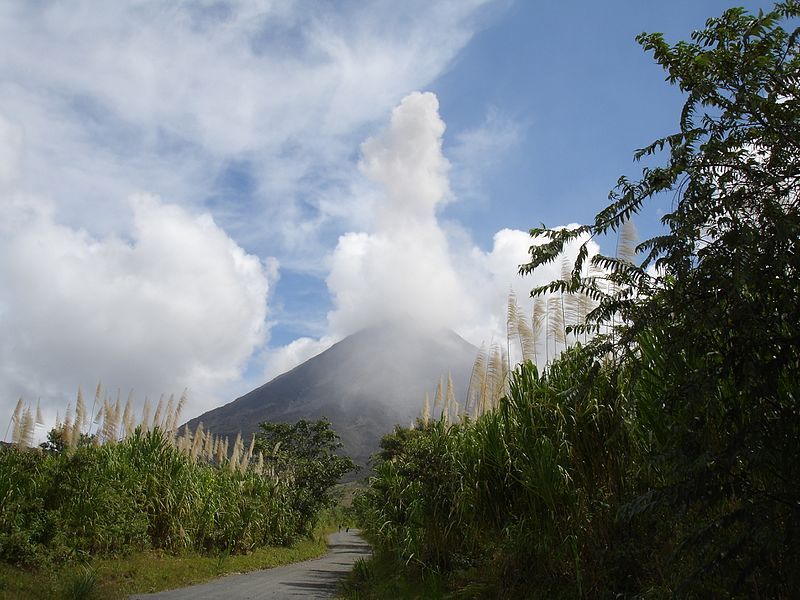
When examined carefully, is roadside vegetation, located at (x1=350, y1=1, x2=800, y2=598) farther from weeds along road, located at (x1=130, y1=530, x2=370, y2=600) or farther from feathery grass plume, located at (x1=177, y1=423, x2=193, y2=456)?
feathery grass plume, located at (x1=177, y1=423, x2=193, y2=456)

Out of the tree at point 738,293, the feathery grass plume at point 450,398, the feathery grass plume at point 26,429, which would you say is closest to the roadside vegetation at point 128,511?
the feathery grass plume at point 26,429

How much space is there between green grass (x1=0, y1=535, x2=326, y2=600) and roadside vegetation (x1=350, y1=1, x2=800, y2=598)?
5466 millimetres

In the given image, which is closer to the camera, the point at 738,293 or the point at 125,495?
the point at 738,293

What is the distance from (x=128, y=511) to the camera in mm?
12703

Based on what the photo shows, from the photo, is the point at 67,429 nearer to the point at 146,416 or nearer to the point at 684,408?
the point at 146,416

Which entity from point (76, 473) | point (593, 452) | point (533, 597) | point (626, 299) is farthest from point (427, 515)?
point (76, 473)

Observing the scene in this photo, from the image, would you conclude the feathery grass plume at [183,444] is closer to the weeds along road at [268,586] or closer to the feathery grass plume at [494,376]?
the weeds along road at [268,586]

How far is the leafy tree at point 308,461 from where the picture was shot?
23297 mm

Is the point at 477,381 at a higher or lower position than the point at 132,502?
higher

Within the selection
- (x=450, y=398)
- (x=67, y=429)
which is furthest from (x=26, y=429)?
(x=450, y=398)

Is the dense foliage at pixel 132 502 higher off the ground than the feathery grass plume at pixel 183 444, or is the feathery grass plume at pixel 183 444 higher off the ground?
the feathery grass plume at pixel 183 444

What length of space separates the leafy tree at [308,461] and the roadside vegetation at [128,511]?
103 inches

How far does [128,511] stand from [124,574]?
1771 millimetres

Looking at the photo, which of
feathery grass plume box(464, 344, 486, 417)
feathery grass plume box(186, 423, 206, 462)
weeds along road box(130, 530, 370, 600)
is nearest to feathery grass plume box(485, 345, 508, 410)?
feathery grass plume box(464, 344, 486, 417)
